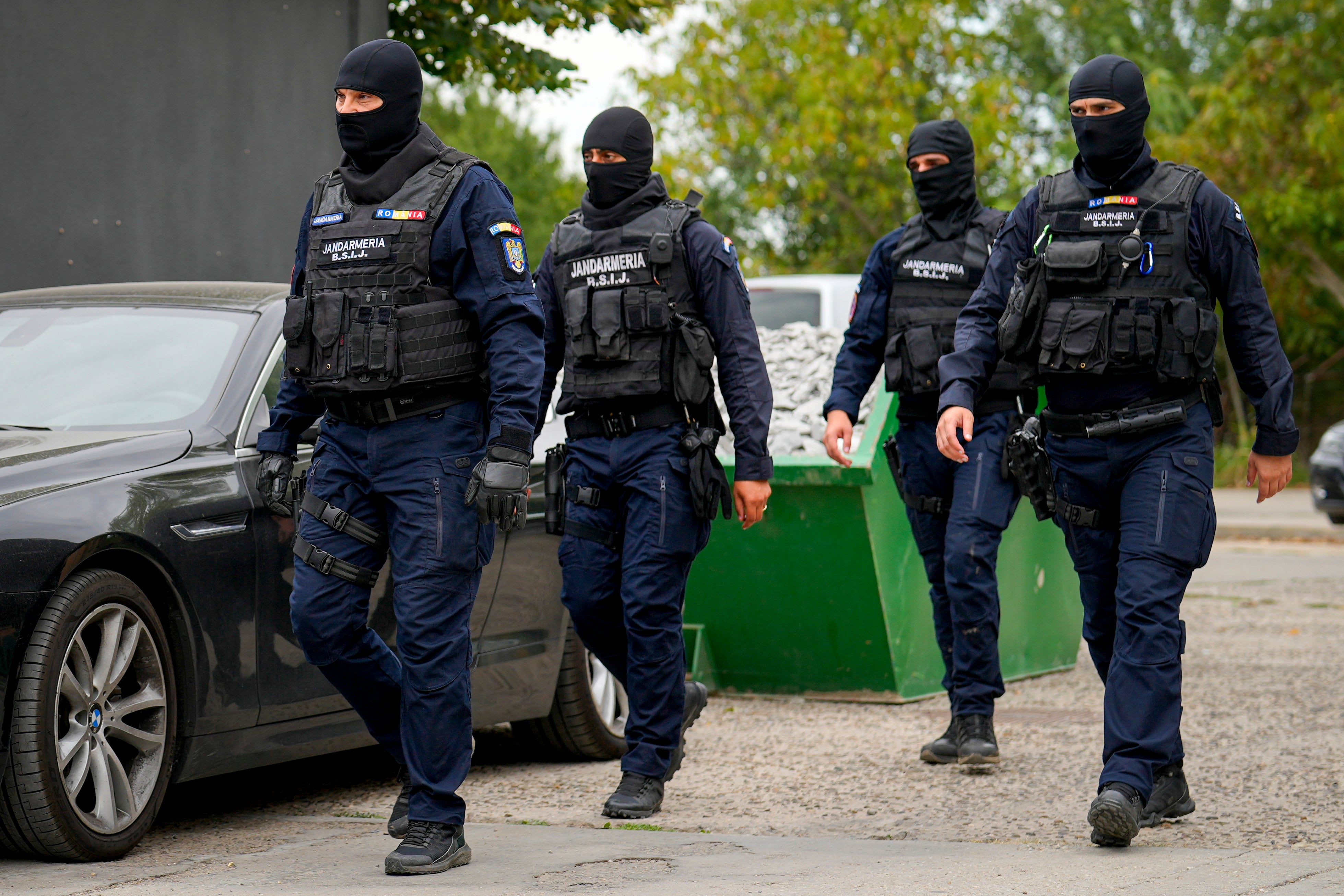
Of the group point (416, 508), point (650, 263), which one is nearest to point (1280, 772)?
point (650, 263)

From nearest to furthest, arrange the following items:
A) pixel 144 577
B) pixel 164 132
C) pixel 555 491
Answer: pixel 144 577 → pixel 555 491 → pixel 164 132

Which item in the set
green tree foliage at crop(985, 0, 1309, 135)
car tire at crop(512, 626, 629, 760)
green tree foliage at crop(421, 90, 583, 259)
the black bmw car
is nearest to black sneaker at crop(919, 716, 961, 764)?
car tire at crop(512, 626, 629, 760)

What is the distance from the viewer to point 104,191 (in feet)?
28.5

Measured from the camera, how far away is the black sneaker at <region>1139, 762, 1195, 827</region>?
14.9 feet

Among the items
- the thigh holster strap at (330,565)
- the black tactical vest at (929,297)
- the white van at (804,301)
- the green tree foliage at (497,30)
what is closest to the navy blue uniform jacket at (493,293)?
the thigh holster strap at (330,565)

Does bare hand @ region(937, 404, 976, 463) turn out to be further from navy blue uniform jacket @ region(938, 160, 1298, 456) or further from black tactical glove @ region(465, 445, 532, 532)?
black tactical glove @ region(465, 445, 532, 532)

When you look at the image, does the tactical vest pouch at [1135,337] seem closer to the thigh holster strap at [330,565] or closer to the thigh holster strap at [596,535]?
the thigh holster strap at [596,535]

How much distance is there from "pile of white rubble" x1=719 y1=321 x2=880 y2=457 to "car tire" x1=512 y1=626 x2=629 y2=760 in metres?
1.54

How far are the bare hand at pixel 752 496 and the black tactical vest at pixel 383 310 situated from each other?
39.4 inches

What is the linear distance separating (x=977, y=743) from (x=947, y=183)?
6.33 ft

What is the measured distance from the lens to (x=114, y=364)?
484 cm

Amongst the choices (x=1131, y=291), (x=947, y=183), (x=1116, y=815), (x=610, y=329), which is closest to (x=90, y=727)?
(x=610, y=329)

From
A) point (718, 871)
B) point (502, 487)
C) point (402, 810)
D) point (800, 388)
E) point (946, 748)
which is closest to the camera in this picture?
point (502, 487)

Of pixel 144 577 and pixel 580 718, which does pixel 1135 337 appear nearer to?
pixel 580 718
